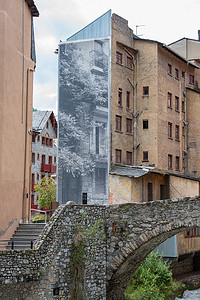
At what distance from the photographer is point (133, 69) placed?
35.0 meters

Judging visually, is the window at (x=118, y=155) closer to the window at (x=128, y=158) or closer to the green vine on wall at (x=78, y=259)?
the window at (x=128, y=158)

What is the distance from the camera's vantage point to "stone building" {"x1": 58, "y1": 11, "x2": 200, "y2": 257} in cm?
3170

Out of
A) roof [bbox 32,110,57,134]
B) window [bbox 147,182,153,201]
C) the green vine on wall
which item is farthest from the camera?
roof [bbox 32,110,57,134]

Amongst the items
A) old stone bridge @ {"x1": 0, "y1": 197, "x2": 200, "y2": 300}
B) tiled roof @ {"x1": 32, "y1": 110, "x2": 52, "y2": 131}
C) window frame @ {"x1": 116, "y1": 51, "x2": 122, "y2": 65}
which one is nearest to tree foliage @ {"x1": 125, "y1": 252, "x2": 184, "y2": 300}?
old stone bridge @ {"x1": 0, "y1": 197, "x2": 200, "y2": 300}

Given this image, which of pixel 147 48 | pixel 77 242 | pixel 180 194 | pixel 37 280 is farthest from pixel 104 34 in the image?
pixel 37 280

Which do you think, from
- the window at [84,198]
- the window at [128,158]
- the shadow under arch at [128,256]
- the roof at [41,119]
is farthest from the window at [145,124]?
the roof at [41,119]

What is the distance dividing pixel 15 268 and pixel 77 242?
304cm

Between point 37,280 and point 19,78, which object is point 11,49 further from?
point 37,280

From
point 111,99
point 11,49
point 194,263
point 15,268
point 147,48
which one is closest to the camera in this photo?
point 15,268

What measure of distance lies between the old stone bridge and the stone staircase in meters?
1.60

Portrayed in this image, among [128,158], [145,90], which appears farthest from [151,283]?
[145,90]

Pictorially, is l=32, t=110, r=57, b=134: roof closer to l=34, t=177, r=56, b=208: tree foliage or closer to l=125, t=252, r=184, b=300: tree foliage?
l=34, t=177, r=56, b=208: tree foliage

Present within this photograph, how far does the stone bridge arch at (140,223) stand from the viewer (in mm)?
18672

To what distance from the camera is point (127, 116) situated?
34250 mm
